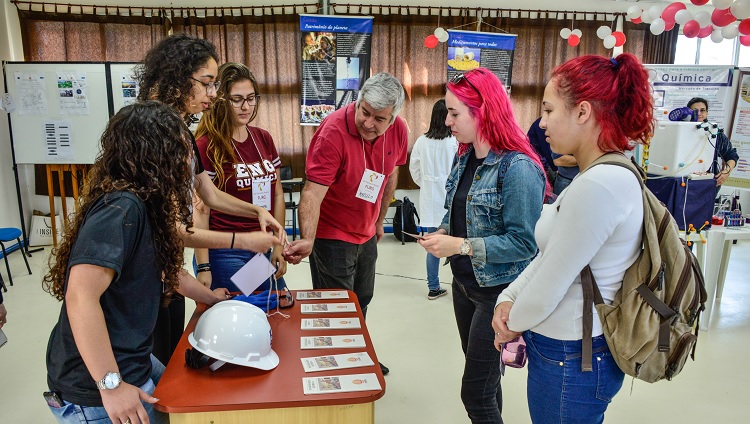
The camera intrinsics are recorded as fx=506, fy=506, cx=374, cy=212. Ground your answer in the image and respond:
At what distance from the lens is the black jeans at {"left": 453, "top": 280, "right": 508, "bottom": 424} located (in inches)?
61.1

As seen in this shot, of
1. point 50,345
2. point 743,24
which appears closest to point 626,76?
point 50,345

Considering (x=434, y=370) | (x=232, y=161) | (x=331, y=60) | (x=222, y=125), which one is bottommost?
(x=434, y=370)

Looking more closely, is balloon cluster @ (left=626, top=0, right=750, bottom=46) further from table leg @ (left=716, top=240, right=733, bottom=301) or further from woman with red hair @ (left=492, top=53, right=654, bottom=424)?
woman with red hair @ (left=492, top=53, right=654, bottom=424)

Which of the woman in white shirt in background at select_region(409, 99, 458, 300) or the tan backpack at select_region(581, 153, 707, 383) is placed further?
the woman in white shirt in background at select_region(409, 99, 458, 300)

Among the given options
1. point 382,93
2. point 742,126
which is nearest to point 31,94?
point 382,93

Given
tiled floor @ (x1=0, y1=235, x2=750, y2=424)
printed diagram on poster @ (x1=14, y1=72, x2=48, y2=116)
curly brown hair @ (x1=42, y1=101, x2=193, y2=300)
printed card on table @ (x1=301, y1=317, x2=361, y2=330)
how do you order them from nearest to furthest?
curly brown hair @ (x1=42, y1=101, x2=193, y2=300)
printed card on table @ (x1=301, y1=317, x2=361, y2=330)
tiled floor @ (x1=0, y1=235, x2=750, y2=424)
printed diagram on poster @ (x1=14, y1=72, x2=48, y2=116)

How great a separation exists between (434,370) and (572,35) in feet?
14.9

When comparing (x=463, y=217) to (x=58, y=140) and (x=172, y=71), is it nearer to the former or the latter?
(x=172, y=71)

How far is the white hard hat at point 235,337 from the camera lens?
1.29 m

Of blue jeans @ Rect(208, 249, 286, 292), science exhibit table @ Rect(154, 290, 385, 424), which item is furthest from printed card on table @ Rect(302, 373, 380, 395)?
blue jeans @ Rect(208, 249, 286, 292)

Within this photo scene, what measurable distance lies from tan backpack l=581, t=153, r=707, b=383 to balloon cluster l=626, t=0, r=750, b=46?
4149 millimetres

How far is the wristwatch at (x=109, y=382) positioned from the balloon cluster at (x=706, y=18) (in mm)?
5013

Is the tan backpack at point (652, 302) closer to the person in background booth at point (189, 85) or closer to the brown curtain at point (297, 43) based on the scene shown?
the person in background booth at point (189, 85)

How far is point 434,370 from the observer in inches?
111
